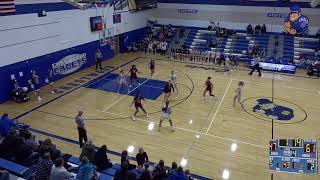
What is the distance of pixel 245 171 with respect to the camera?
33.7ft

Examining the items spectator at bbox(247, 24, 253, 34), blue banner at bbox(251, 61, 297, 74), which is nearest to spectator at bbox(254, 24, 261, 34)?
spectator at bbox(247, 24, 253, 34)

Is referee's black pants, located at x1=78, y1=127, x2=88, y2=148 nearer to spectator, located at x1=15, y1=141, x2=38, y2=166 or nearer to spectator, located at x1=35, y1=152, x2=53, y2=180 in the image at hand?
spectator, located at x1=15, y1=141, x2=38, y2=166

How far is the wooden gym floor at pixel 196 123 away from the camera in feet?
36.1

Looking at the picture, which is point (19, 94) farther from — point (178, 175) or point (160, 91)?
point (178, 175)

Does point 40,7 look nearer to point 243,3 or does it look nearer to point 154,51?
point 154,51

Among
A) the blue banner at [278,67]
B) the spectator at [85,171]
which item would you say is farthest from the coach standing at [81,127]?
the blue banner at [278,67]

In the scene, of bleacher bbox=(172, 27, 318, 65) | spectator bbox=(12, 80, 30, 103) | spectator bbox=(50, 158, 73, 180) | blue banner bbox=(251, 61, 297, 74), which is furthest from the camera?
bleacher bbox=(172, 27, 318, 65)


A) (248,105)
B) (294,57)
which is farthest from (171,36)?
(248,105)

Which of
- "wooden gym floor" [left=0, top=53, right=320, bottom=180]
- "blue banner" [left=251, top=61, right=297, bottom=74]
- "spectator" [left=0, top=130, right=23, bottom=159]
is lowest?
"wooden gym floor" [left=0, top=53, right=320, bottom=180]

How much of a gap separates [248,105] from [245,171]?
20.8ft
